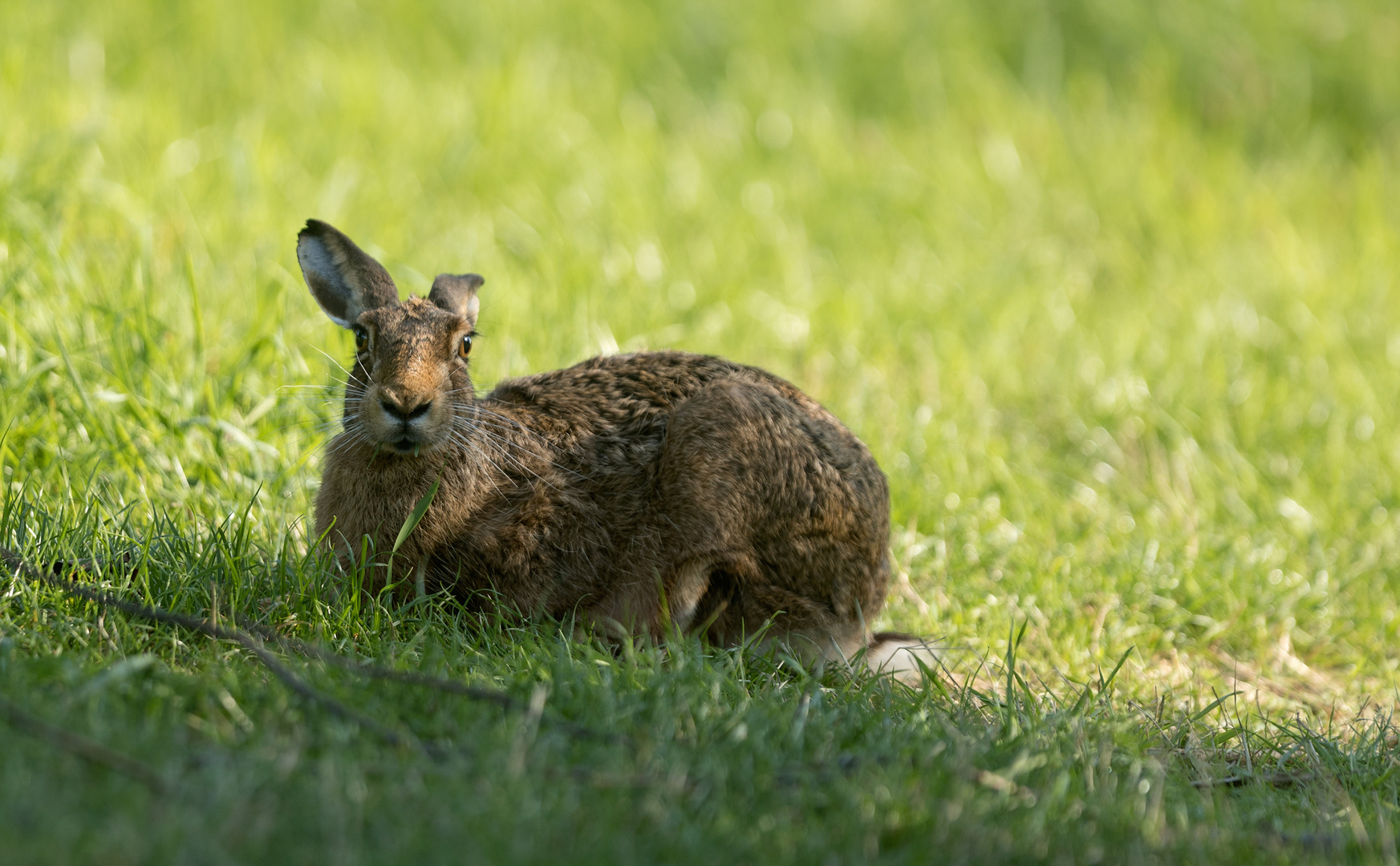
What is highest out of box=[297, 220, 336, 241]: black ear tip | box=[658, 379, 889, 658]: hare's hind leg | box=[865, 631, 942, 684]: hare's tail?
box=[297, 220, 336, 241]: black ear tip

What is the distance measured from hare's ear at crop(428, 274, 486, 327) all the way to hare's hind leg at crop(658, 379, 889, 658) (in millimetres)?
739

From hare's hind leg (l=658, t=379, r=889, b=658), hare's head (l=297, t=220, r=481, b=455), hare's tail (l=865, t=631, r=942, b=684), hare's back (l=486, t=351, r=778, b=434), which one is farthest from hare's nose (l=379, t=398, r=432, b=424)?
hare's tail (l=865, t=631, r=942, b=684)

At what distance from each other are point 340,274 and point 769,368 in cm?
292

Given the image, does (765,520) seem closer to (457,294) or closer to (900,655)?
(900,655)

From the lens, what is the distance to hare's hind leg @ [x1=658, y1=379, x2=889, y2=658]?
4055mm

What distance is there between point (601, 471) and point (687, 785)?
152 centimetres

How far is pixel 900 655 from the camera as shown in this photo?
421cm

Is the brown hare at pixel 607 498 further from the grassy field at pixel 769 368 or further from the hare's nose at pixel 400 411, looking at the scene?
the grassy field at pixel 769 368

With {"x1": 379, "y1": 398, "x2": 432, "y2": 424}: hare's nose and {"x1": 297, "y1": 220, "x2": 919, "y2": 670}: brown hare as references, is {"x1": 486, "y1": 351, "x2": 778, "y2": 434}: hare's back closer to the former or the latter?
{"x1": 297, "y1": 220, "x2": 919, "y2": 670}: brown hare

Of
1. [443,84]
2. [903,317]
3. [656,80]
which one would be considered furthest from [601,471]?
[656,80]

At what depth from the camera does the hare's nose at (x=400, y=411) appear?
375 cm

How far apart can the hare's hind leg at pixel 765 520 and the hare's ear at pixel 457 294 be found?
0.74 metres

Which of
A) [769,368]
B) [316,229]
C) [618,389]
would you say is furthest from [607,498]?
[769,368]

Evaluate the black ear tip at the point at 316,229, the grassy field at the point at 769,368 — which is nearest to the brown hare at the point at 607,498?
the black ear tip at the point at 316,229
